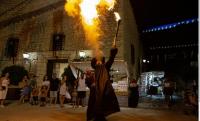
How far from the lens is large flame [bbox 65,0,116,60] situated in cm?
1292

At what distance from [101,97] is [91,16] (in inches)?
284

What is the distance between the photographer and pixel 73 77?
44.2ft

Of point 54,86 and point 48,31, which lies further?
point 48,31

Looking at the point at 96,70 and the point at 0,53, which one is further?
the point at 0,53

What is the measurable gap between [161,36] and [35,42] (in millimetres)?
13505

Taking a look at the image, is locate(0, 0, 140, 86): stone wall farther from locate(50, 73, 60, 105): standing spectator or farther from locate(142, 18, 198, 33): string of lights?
locate(142, 18, 198, 33): string of lights

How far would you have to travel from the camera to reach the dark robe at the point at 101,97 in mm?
6535

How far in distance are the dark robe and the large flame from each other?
20.1 feet

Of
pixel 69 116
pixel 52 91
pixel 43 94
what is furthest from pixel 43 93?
pixel 69 116

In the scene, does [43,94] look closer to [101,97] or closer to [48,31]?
[48,31]

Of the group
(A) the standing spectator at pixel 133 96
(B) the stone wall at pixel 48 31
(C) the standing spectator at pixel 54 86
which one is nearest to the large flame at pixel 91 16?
(B) the stone wall at pixel 48 31

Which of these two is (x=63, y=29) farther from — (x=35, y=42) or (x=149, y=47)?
(x=149, y=47)

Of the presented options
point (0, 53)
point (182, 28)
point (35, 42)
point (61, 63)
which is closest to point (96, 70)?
point (61, 63)

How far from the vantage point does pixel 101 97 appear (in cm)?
657
